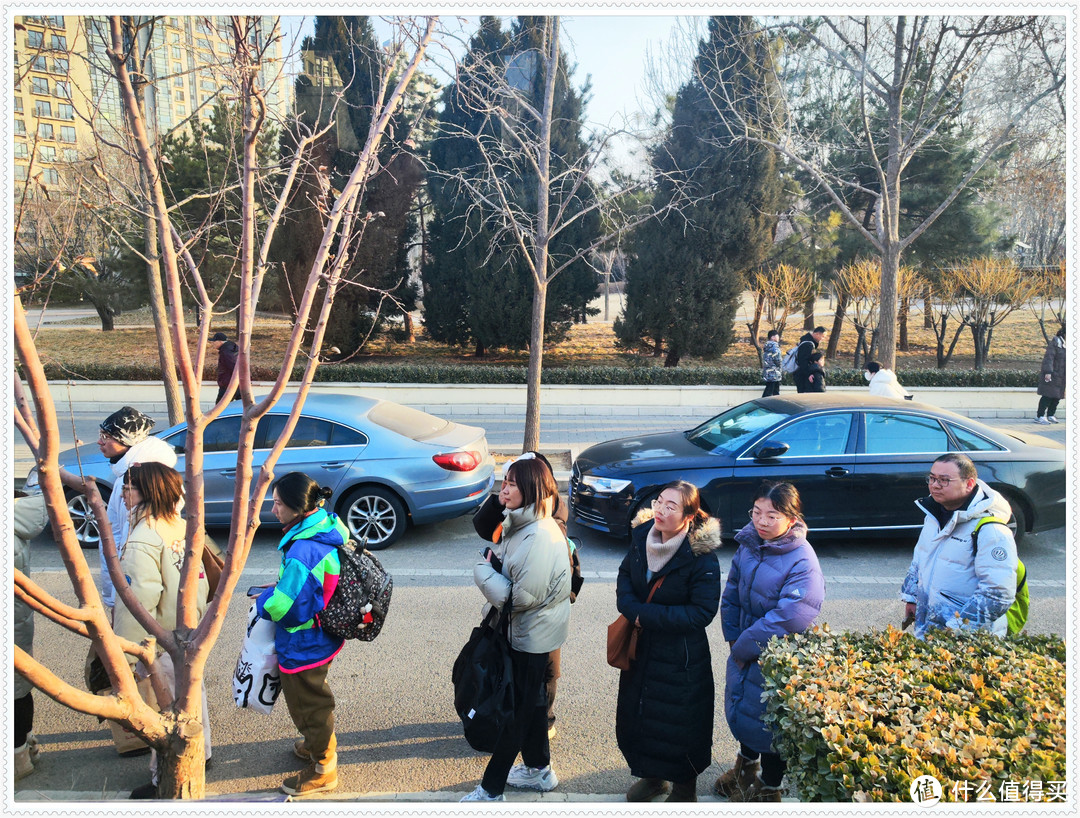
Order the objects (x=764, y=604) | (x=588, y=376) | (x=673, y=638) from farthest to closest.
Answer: (x=588, y=376) → (x=764, y=604) → (x=673, y=638)

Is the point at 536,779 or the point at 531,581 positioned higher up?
the point at 531,581

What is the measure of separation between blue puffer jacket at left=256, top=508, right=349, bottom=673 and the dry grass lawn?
16.4 m

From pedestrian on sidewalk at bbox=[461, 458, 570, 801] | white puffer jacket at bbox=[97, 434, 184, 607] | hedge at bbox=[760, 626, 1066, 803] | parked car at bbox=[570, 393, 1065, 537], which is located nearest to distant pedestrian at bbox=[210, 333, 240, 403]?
parked car at bbox=[570, 393, 1065, 537]

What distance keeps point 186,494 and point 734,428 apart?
19.0 feet

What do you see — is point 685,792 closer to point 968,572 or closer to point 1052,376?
point 968,572

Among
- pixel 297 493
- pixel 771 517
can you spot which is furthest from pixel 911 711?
pixel 297 493

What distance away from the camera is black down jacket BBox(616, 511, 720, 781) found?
3.30 m

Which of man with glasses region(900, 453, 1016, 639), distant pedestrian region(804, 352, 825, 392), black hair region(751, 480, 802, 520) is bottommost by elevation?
man with glasses region(900, 453, 1016, 639)

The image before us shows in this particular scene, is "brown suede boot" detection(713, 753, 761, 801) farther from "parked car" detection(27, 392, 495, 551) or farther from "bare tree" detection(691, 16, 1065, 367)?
"bare tree" detection(691, 16, 1065, 367)

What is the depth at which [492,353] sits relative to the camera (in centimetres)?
2083

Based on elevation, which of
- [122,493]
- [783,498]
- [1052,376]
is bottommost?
[122,493]

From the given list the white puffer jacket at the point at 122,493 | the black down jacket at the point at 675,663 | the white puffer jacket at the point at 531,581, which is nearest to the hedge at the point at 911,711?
the black down jacket at the point at 675,663

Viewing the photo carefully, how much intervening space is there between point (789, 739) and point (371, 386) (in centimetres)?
1482

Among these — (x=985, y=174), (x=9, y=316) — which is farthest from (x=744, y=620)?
(x=985, y=174)
